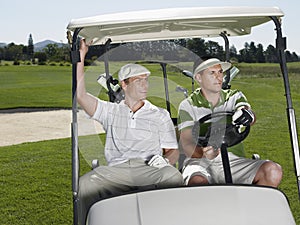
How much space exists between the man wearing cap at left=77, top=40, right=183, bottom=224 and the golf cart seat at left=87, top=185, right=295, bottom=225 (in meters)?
0.24

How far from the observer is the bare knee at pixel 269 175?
2627 mm

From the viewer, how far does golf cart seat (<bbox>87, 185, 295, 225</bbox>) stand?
2037mm

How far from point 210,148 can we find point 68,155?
632cm

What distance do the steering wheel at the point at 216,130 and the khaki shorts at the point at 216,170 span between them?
8 centimetres

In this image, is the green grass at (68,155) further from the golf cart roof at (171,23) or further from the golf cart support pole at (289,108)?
the golf cart support pole at (289,108)

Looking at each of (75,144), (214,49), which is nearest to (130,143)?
(75,144)

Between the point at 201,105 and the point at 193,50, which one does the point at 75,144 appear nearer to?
the point at 201,105

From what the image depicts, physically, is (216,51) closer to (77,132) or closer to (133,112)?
(133,112)

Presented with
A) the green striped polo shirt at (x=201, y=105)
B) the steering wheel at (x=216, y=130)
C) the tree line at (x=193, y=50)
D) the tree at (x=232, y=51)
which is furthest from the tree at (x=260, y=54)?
the steering wheel at (x=216, y=130)

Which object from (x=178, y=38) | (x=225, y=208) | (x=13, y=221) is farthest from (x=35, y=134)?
(x=225, y=208)

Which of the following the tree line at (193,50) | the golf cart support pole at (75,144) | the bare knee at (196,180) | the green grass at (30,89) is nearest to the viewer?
the golf cart support pole at (75,144)

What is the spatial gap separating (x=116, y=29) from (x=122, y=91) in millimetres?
324

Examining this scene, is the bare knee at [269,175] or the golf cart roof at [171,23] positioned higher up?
the golf cart roof at [171,23]

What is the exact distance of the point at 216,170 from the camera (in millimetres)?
2643
